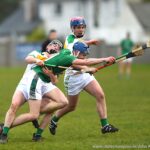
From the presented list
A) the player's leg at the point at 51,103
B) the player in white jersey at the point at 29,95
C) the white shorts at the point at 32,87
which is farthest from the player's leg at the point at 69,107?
the white shorts at the point at 32,87

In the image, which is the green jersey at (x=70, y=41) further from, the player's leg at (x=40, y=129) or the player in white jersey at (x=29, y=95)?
the player's leg at (x=40, y=129)

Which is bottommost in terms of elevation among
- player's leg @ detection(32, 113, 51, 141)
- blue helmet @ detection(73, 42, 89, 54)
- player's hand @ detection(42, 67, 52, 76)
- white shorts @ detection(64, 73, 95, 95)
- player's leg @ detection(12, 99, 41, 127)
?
player's leg @ detection(32, 113, 51, 141)

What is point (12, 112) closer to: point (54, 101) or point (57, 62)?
point (54, 101)

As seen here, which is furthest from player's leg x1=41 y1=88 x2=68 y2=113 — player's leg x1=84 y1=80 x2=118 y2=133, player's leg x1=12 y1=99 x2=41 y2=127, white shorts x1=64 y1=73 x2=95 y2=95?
player's leg x1=84 y1=80 x2=118 y2=133

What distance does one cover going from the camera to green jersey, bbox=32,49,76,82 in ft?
42.6

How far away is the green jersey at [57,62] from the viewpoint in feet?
42.6

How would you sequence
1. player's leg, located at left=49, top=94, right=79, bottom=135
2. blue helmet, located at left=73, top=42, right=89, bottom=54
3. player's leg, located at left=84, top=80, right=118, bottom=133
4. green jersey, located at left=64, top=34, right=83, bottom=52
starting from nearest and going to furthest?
blue helmet, located at left=73, top=42, right=89, bottom=54, green jersey, located at left=64, top=34, right=83, bottom=52, player's leg, located at left=84, top=80, right=118, bottom=133, player's leg, located at left=49, top=94, right=79, bottom=135

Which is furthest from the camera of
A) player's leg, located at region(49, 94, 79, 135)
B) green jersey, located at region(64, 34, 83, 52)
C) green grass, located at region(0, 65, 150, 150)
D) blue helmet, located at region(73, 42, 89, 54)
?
player's leg, located at region(49, 94, 79, 135)

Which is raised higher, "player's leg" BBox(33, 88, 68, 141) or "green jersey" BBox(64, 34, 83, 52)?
"green jersey" BBox(64, 34, 83, 52)

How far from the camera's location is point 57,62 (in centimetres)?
1305

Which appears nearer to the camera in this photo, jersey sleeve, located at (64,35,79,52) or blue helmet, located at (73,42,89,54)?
blue helmet, located at (73,42,89,54)

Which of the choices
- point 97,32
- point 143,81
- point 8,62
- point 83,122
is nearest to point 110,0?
point 97,32

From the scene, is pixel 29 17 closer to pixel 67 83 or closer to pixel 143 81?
pixel 143 81

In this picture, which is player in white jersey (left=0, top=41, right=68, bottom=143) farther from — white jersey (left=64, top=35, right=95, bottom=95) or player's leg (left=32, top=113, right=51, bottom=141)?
white jersey (left=64, top=35, right=95, bottom=95)
